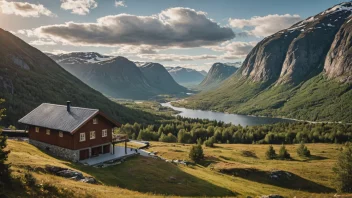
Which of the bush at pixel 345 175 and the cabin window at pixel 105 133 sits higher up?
the cabin window at pixel 105 133

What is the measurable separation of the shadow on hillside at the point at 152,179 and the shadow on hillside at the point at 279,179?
2600 centimetres

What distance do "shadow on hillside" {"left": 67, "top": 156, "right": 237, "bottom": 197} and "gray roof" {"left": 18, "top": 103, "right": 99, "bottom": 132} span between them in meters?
10.5

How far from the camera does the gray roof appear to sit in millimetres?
60000

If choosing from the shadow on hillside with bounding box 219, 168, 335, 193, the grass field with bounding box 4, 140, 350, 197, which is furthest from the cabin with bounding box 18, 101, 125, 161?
the shadow on hillside with bounding box 219, 168, 335, 193

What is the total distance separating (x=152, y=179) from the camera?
5241 centimetres

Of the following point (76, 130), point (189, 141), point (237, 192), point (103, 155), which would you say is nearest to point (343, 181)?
point (237, 192)

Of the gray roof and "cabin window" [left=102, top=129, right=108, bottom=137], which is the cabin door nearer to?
"cabin window" [left=102, top=129, right=108, bottom=137]

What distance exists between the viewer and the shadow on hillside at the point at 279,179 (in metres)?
79.2

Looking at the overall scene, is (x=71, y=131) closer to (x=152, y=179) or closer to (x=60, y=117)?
(x=60, y=117)

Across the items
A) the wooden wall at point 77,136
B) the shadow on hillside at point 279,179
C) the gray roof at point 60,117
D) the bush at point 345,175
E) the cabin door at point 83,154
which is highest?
the gray roof at point 60,117

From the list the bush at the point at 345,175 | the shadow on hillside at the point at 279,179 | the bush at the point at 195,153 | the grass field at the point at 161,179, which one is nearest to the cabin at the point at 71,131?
the grass field at the point at 161,179

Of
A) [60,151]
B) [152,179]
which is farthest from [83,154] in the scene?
[152,179]

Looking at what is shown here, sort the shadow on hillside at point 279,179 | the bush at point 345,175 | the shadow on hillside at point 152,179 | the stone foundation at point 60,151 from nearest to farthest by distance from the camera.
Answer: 1. the shadow on hillside at point 152,179
2. the stone foundation at point 60,151
3. the bush at point 345,175
4. the shadow on hillside at point 279,179

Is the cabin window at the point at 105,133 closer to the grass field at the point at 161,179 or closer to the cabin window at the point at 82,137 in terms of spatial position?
the cabin window at the point at 82,137
